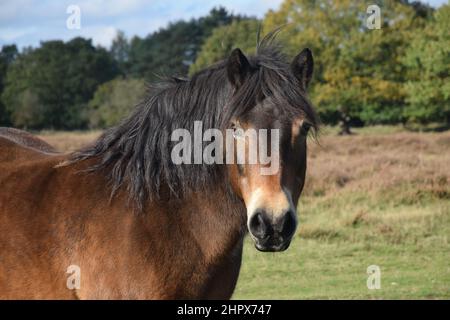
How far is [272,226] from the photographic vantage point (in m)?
3.18

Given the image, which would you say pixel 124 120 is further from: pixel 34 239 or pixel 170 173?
pixel 34 239

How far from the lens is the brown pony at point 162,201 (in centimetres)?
348

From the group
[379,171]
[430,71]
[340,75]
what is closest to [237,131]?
[379,171]

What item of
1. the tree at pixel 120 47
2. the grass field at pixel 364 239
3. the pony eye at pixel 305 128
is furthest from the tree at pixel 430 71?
the tree at pixel 120 47

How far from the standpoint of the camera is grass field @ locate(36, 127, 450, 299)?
8406 millimetres

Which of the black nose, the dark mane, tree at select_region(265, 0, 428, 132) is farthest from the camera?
tree at select_region(265, 0, 428, 132)

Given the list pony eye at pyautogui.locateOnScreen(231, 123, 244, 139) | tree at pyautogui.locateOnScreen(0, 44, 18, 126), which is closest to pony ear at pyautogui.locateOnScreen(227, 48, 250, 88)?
pony eye at pyautogui.locateOnScreen(231, 123, 244, 139)

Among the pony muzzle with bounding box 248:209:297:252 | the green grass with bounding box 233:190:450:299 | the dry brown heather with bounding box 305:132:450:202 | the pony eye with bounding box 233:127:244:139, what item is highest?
the pony eye with bounding box 233:127:244:139

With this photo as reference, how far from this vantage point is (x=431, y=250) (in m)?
10.2

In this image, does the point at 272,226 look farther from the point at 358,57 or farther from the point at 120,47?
the point at 120,47

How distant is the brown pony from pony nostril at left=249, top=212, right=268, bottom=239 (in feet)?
0.08

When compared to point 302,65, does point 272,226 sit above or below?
below

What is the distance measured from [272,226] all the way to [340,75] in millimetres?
40055

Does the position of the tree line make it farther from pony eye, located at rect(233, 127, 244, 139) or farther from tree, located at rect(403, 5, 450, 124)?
pony eye, located at rect(233, 127, 244, 139)
